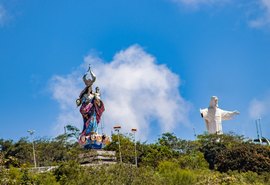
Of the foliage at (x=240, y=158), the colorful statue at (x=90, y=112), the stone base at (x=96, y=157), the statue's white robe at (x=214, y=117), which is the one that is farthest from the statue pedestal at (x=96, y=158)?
the statue's white robe at (x=214, y=117)

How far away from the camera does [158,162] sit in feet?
121

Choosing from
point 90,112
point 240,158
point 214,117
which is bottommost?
point 240,158

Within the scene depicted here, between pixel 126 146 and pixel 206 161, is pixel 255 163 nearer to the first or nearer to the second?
pixel 206 161

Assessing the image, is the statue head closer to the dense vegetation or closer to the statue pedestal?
the dense vegetation

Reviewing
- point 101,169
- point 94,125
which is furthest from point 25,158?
point 101,169

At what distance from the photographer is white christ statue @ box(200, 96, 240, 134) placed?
48219 mm

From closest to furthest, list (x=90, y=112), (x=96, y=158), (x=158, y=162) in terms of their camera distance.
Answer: (x=96, y=158), (x=90, y=112), (x=158, y=162)

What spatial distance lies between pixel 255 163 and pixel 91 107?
11.0m

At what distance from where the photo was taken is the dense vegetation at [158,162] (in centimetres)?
2258

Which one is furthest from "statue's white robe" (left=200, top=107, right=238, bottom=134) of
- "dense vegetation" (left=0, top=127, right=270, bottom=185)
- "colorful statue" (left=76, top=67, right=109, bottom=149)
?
"colorful statue" (left=76, top=67, right=109, bottom=149)

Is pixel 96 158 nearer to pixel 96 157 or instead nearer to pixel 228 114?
pixel 96 157

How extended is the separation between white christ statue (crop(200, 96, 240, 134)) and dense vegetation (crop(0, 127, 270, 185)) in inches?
145

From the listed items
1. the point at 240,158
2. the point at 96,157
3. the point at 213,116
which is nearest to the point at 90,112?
the point at 96,157

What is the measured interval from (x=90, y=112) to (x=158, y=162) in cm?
572
